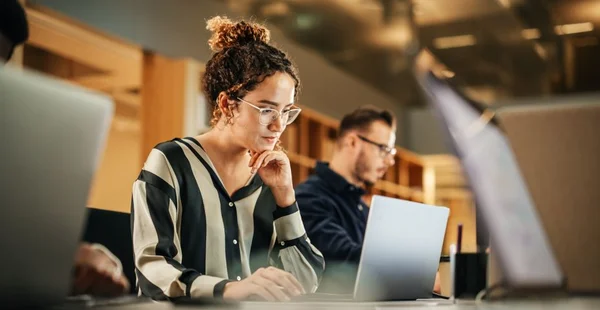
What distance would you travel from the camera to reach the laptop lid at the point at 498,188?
980 mm

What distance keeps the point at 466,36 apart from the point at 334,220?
13.4 feet

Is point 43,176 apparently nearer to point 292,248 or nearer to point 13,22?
point 13,22

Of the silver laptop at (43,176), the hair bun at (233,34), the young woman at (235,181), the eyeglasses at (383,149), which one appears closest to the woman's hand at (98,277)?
the silver laptop at (43,176)

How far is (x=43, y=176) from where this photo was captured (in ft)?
2.75

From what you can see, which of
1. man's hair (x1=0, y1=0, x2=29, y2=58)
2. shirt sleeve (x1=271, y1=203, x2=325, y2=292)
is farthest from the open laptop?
man's hair (x1=0, y1=0, x2=29, y2=58)

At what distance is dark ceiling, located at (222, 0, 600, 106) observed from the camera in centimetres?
571

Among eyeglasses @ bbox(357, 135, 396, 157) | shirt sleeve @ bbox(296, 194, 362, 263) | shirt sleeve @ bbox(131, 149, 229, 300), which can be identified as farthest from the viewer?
eyeglasses @ bbox(357, 135, 396, 157)

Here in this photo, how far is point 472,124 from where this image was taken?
1044 mm

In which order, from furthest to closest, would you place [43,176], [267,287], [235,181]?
[235,181] → [267,287] → [43,176]

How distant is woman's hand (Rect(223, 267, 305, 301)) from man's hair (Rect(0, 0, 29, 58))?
689 mm

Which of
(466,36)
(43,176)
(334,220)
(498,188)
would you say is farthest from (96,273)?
(466,36)

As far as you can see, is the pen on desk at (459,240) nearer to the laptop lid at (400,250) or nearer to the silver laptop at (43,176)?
the laptop lid at (400,250)

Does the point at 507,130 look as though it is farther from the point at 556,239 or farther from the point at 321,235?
the point at 321,235

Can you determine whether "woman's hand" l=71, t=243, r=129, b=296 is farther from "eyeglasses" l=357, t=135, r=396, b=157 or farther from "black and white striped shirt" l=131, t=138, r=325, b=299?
"eyeglasses" l=357, t=135, r=396, b=157
